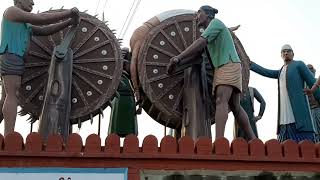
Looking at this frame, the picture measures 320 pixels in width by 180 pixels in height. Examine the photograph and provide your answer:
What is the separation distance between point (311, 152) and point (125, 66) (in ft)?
10.1

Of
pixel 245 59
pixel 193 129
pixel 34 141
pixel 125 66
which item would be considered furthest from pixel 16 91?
pixel 245 59

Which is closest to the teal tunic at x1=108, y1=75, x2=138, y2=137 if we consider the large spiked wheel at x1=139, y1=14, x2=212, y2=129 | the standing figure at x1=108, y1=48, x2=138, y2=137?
the standing figure at x1=108, y1=48, x2=138, y2=137

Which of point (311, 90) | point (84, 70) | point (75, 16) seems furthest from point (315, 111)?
point (75, 16)

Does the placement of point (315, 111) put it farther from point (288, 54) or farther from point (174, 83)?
point (174, 83)

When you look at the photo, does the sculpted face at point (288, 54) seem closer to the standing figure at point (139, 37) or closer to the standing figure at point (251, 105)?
the standing figure at point (251, 105)

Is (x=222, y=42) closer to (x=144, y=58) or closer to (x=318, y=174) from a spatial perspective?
(x=144, y=58)

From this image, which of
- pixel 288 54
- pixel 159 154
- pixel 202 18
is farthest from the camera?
pixel 288 54

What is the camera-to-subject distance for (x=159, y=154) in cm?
593

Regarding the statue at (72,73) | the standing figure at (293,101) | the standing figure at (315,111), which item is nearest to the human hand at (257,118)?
the standing figure at (315,111)

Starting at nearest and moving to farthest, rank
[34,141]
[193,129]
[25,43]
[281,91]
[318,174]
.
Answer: [34,141] < [318,174] < [25,43] < [193,129] < [281,91]

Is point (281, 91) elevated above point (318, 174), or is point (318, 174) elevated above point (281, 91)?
point (281, 91)

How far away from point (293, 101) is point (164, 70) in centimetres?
193

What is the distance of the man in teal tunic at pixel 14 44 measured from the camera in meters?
6.47

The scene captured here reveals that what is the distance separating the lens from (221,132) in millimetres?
6949
